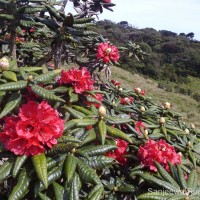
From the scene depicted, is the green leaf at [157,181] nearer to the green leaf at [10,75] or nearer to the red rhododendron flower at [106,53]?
the green leaf at [10,75]

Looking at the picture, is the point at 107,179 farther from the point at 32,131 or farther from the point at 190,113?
the point at 190,113

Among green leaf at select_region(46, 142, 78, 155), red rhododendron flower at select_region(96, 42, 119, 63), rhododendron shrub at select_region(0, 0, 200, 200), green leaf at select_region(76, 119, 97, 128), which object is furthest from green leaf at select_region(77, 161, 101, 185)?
red rhododendron flower at select_region(96, 42, 119, 63)

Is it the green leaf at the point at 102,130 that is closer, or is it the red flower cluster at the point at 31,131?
the red flower cluster at the point at 31,131

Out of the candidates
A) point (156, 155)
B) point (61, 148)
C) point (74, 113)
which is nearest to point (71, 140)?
point (61, 148)

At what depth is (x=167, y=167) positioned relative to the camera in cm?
199

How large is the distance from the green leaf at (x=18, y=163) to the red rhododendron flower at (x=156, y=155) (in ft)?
2.39

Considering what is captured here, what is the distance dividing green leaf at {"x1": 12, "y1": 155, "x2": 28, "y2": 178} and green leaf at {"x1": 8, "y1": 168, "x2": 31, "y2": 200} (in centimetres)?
5

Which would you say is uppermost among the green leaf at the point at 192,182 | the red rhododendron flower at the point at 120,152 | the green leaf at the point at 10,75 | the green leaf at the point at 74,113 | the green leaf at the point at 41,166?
the green leaf at the point at 10,75

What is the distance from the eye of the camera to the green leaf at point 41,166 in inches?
56.7

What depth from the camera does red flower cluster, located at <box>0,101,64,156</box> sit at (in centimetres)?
151

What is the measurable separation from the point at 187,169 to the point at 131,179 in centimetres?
45

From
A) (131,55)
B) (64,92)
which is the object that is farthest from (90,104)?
(131,55)

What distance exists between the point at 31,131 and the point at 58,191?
0.28 metres

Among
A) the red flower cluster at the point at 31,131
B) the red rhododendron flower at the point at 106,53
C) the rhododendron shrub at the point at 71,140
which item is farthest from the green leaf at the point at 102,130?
the red rhododendron flower at the point at 106,53
